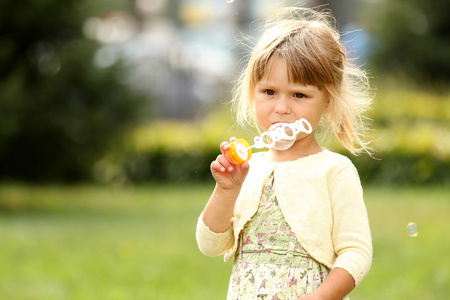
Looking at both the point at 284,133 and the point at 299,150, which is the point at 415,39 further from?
the point at 284,133

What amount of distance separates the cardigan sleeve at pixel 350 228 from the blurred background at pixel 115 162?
0.96 meters

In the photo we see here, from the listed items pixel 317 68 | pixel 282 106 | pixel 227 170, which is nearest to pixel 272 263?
pixel 227 170

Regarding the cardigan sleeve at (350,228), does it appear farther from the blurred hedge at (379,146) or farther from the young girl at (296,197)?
the blurred hedge at (379,146)

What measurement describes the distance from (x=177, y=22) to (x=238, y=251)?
25.3m

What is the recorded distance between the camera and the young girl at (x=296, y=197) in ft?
7.79

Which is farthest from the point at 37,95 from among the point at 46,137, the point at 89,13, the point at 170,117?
the point at 170,117

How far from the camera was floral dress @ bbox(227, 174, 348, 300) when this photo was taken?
2.37 m

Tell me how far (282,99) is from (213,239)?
51cm

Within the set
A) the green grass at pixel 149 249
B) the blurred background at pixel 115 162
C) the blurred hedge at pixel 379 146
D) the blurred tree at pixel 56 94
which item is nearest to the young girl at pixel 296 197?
the blurred background at pixel 115 162

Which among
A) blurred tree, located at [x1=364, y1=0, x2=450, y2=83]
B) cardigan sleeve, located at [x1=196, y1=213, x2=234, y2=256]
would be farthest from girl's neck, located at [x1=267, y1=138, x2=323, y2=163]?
blurred tree, located at [x1=364, y1=0, x2=450, y2=83]

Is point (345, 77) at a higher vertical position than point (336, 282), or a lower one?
higher

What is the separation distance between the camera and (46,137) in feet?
29.4

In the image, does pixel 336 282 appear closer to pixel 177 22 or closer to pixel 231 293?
pixel 231 293

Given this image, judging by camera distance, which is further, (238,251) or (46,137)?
(46,137)
